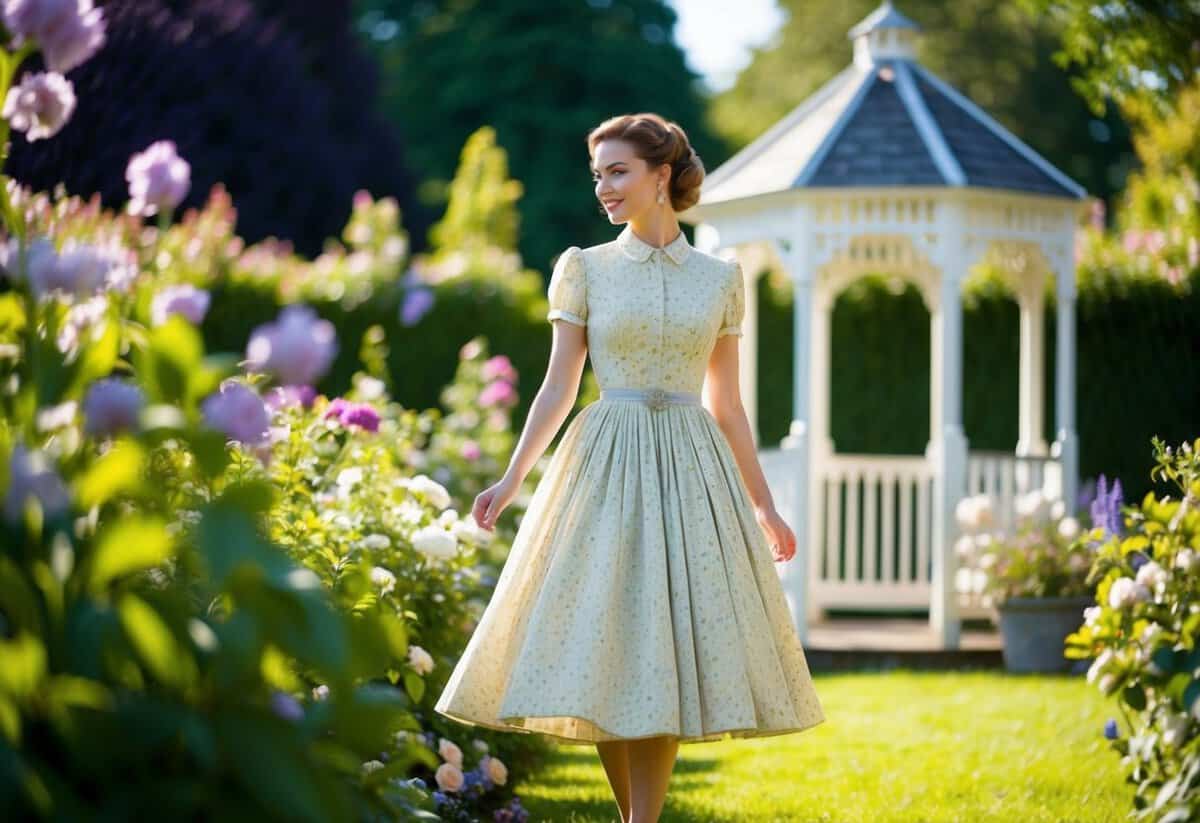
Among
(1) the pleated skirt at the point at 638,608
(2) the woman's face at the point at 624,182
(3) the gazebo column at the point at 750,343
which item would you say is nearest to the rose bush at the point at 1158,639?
(1) the pleated skirt at the point at 638,608

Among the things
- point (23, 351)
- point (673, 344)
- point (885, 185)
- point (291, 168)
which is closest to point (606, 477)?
point (673, 344)

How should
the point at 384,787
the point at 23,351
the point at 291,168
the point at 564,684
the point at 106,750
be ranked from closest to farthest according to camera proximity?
the point at 106,750, the point at 23,351, the point at 384,787, the point at 564,684, the point at 291,168

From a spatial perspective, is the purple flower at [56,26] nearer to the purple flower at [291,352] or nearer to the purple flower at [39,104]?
the purple flower at [39,104]

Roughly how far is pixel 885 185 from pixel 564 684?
179 inches

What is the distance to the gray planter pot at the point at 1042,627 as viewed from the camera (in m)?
6.79

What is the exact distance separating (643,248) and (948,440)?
13.2ft

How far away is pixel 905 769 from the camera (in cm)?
466

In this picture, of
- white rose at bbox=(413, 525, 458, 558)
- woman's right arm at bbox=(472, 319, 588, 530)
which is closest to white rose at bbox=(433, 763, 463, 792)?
white rose at bbox=(413, 525, 458, 558)

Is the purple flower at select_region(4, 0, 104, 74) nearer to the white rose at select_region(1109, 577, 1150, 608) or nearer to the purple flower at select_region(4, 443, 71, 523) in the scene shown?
the purple flower at select_region(4, 443, 71, 523)

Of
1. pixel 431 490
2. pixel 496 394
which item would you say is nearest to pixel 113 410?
pixel 431 490

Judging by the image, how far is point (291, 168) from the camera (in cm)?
1576

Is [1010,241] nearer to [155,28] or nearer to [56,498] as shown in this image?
[155,28]

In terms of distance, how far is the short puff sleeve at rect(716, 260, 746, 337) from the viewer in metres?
3.46

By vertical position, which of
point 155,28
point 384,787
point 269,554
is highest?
point 155,28
